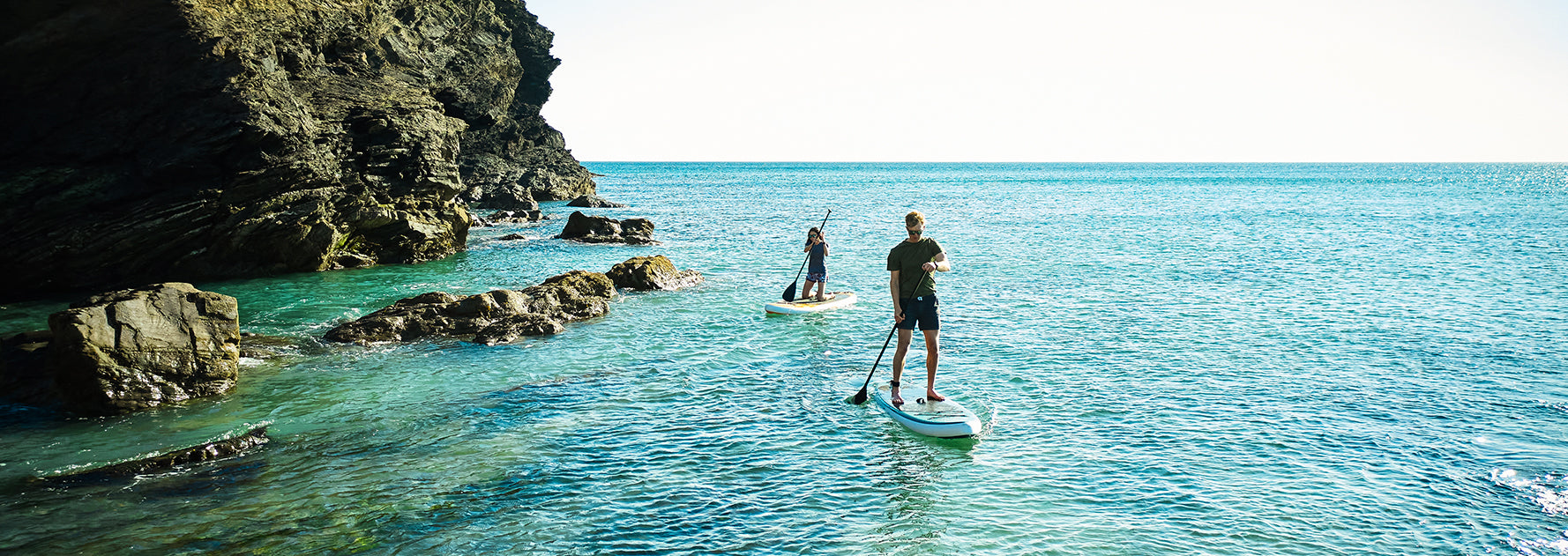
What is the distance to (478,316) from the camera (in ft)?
57.8

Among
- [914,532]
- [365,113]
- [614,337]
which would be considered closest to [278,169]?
[365,113]

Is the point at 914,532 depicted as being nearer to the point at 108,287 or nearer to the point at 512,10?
the point at 108,287

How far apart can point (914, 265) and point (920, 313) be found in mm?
642

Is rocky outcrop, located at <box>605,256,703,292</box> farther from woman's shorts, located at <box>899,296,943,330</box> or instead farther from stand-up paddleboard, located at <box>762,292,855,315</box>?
woman's shorts, located at <box>899,296,943,330</box>

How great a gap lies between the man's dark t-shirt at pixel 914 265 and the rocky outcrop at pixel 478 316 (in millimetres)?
8991

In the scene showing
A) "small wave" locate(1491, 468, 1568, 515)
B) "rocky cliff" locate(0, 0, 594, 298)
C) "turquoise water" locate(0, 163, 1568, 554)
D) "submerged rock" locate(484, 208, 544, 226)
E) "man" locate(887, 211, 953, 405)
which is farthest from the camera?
"submerged rock" locate(484, 208, 544, 226)

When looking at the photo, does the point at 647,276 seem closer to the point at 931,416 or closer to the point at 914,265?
the point at 914,265

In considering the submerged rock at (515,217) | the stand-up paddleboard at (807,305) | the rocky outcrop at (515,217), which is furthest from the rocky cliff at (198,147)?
the submerged rock at (515,217)

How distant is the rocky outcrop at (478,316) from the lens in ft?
54.4

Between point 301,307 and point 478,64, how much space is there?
112ft

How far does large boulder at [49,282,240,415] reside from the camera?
442 inches

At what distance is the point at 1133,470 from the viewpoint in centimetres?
943

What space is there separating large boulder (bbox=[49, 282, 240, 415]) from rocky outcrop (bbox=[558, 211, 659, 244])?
83.3 feet

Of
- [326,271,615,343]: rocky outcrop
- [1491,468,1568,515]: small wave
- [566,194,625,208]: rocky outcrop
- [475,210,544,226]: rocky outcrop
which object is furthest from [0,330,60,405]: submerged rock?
[566,194,625,208]: rocky outcrop
